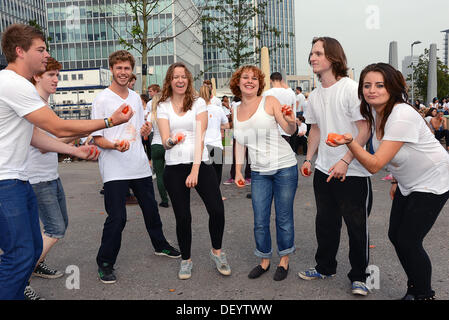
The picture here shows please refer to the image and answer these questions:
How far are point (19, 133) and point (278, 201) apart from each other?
7.43 feet

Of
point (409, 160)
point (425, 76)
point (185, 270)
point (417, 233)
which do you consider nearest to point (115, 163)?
point (185, 270)

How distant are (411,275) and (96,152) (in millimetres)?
2594

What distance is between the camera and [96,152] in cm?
330

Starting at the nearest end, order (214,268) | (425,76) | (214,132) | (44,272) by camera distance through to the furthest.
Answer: (44,272) → (214,268) → (214,132) → (425,76)

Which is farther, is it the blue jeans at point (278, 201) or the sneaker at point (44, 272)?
the sneaker at point (44, 272)

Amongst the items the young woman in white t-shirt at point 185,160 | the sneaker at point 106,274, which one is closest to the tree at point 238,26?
the young woman in white t-shirt at point 185,160

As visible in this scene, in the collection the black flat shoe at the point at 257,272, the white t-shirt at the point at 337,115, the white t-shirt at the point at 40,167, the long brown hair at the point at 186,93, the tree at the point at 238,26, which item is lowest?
the black flat shoe at the point at 257,272

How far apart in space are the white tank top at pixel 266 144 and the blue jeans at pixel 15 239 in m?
1.99

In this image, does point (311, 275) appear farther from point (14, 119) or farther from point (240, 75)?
point (14, 119)

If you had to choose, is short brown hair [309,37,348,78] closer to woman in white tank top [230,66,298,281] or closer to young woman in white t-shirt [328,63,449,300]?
young woman in white t-shirt [328,63,449,300]

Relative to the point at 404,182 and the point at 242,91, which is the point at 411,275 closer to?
the point at 404,182

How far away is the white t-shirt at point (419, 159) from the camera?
2.85 m

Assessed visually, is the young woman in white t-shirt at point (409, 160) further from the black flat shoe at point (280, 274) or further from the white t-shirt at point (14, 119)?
the white t-shirt at point (14, 119)

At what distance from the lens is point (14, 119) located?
2662 millimetres
